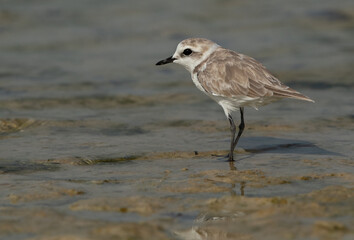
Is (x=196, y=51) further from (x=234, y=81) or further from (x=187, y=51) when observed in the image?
(x=234, y=81)

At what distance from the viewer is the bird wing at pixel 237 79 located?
24.9ft

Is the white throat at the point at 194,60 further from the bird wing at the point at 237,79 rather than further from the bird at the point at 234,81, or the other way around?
the bird wing at the point at 237,79

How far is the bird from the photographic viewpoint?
25.0 feet

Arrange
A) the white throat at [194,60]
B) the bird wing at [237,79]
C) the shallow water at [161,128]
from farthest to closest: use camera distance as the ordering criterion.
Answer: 1. the white throat at [194,60]
2. the bird wing at [237,79]
3. the shallow water at [161,128]

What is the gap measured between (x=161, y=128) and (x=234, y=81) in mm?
1858

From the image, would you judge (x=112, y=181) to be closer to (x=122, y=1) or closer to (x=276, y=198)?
(x=276, y=198)

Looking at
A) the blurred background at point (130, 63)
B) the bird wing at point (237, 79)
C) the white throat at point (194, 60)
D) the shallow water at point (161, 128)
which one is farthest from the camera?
the blurred background at point (130, 63)

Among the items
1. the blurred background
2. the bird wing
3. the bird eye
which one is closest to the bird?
the bird wing

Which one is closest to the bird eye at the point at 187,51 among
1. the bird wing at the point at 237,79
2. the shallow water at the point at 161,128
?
the bird wing at the point at 237,79

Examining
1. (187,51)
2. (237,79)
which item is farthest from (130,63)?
(237,79)

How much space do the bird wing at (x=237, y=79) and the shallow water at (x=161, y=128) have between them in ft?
2.56

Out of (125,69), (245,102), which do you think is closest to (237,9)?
(125,69)

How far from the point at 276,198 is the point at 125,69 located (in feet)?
25.0

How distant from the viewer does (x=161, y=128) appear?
932cm
